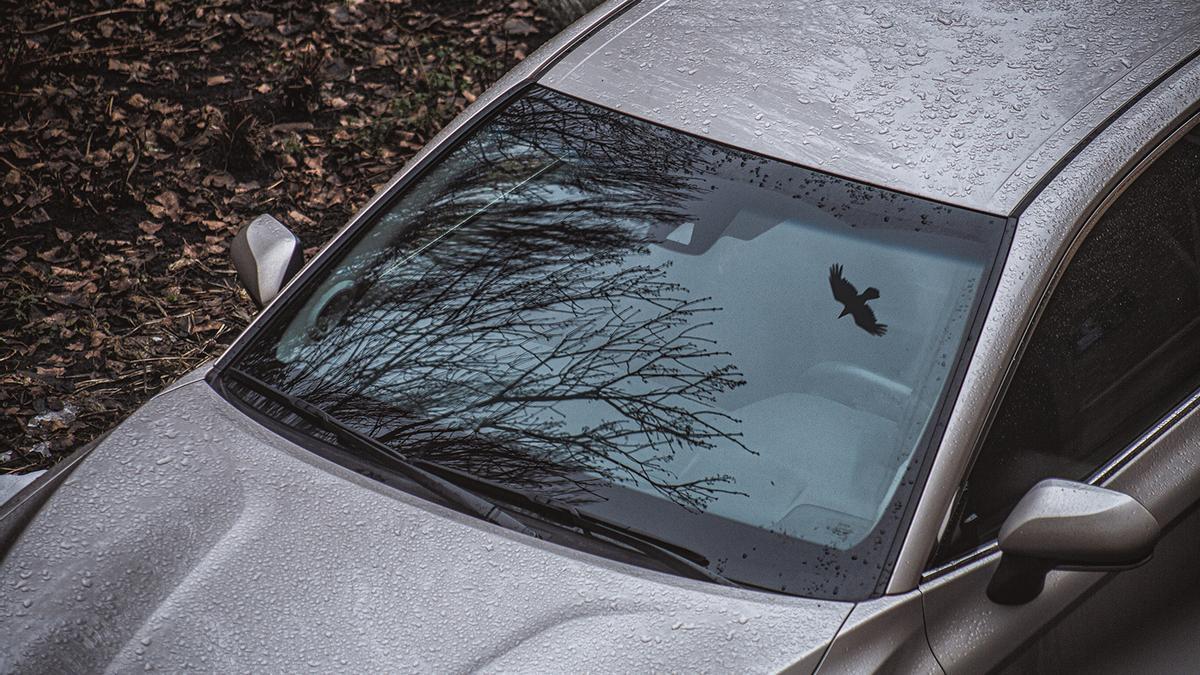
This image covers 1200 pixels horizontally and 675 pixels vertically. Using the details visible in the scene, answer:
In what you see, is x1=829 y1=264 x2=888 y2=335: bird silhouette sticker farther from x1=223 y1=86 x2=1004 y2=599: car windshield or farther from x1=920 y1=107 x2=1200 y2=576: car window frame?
x1=920 y1=107 x2=1200 y2=576: car window frame

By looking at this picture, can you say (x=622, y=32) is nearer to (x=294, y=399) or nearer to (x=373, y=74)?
(x=294, y=399)

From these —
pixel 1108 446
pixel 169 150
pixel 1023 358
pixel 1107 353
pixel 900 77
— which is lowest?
pixel 169 150

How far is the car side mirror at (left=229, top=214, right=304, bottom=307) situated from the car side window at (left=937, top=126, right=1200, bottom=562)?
5.40 ft

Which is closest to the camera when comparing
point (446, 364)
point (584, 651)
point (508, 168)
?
point (584, 651)

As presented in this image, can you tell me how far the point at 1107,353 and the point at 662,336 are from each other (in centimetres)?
93

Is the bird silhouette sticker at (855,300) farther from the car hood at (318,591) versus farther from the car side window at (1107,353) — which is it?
the car hood at (318,591)

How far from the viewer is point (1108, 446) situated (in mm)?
2273

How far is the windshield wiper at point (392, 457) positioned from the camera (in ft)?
6.68

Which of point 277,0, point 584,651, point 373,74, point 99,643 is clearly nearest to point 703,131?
point 584,651

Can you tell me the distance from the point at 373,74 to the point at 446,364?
13.2 ft

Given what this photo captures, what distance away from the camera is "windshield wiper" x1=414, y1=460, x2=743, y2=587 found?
1.91m

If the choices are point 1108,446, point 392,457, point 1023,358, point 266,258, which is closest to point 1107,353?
point 1108,446

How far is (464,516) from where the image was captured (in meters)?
2.03

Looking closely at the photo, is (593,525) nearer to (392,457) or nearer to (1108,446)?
(392,457)
